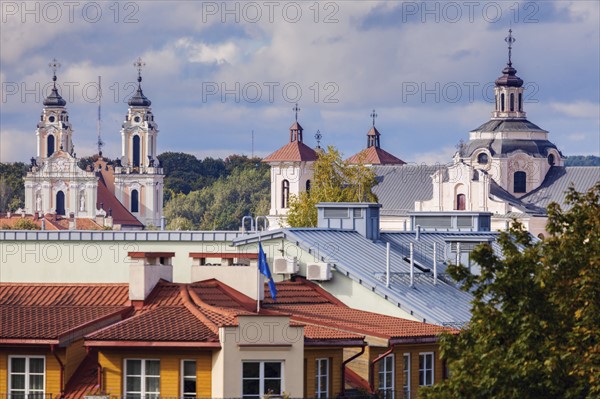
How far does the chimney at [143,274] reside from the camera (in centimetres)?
3850

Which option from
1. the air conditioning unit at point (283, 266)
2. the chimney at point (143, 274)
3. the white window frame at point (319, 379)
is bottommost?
the white window frame at point (319, 379)

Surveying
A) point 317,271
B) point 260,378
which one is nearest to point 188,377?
point 260,378

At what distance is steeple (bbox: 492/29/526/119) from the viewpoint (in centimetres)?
16225

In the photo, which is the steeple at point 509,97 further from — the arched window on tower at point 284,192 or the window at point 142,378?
the window at point 142,378

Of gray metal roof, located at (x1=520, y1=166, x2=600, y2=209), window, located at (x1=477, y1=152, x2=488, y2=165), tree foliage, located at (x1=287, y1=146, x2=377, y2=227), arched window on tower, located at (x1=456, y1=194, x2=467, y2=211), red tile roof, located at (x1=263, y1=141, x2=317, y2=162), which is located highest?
red tile roof, located at (x1=263, y1=141, x2=317, y2=162)

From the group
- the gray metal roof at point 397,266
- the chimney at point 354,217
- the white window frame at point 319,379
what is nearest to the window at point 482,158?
the chimney at point 354,217

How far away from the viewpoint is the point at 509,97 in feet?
536

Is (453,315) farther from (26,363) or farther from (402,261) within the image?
(26,363)

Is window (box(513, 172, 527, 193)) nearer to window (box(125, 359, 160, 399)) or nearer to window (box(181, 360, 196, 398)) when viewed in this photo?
window (box(125, 359, 160, 399))

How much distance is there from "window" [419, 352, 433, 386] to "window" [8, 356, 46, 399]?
6975mm

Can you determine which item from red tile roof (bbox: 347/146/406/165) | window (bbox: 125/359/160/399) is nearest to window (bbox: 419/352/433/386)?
window (bbox: 125/359/160/399)

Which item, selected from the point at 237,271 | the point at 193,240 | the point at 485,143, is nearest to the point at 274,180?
the point at 485,143

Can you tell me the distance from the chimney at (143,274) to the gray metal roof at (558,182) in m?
111

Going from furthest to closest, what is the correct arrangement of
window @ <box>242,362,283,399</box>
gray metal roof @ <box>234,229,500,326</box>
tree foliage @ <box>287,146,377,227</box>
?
tree foliage @ <box>287,146,377,227</box> → gray metal roof @ <box>234,229,500,326</box> → window @ <box>242,362,283,399</box>
